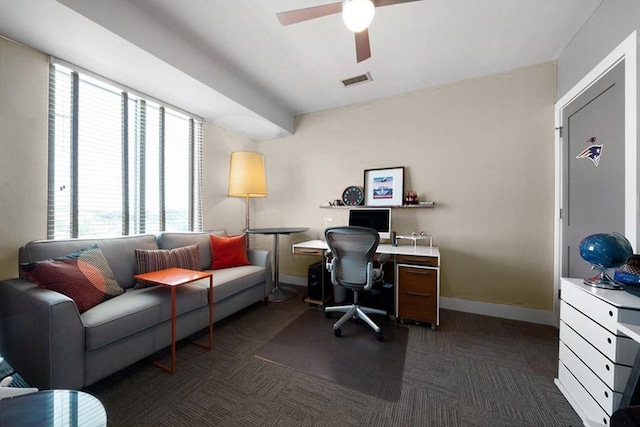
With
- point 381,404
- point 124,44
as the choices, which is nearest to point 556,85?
point 381,404

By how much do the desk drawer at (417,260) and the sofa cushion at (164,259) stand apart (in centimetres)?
213

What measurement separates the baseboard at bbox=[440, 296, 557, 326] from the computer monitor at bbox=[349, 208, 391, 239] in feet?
3.50

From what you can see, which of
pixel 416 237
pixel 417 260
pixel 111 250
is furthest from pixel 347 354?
pixel 111 250

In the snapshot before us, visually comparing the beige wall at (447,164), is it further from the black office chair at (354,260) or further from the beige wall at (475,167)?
the black office chair at (354,260)

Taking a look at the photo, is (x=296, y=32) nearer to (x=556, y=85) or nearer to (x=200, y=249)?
(x=200, y=249)

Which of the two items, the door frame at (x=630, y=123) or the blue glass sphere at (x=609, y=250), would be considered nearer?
the blue glass sphere at (x=609, y=250)

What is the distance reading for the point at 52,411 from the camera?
804mm

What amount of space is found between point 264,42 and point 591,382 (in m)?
3.33

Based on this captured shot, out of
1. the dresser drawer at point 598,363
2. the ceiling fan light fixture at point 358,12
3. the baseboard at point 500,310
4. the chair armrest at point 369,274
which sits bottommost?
the baseboard at point 500,310

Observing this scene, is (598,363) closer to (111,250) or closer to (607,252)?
(607,252)

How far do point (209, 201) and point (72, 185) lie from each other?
1410 mm

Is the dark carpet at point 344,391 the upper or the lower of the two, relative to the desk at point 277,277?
lower

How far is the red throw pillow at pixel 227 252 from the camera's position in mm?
2752

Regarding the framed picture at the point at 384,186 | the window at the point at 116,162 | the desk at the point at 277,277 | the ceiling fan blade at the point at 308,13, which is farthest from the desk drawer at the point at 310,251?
the ceiling fan blade at the point at 308,13
